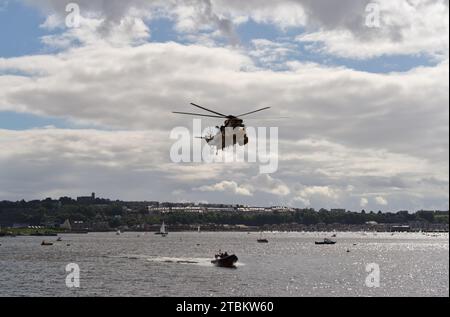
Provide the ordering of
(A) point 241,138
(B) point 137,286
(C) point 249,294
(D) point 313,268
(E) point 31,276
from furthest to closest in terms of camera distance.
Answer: (D) point 313,268 → (E) point 31,276 → (B) point 137,286 → (C) point 249,294 → (A) point 241,138

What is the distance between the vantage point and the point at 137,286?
93.6 m

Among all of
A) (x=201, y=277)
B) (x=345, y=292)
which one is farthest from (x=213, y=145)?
(x=201, y=277)

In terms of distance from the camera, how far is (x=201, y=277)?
360ft

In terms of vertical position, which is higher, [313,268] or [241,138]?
[241,138]
